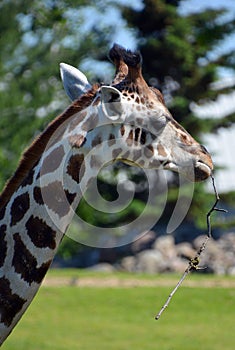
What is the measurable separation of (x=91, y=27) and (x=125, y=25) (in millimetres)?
2893

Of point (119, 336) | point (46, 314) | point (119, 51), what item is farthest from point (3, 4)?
point (119, 51)

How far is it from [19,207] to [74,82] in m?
0.66

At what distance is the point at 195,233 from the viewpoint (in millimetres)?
26531

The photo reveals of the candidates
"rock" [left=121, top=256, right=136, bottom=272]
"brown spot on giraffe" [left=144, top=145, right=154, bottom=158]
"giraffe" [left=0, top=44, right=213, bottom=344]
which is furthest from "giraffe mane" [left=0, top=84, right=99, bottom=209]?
"rock" [left=121, top=256, right=136, bottom=272]

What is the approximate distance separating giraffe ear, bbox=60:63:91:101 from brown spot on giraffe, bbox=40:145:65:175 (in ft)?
1.24

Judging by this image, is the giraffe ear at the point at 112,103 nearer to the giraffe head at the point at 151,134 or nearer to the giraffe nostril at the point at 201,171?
the giraffe head at the point at 151,134

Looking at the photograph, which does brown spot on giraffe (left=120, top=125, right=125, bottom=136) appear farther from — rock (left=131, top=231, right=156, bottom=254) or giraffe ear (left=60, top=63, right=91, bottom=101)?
rock (left=131, top=231, right=156, bottom=254)

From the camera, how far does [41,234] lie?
12.8ft

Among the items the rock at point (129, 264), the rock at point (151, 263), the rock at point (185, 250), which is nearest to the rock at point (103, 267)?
the rock at point (129, 264)

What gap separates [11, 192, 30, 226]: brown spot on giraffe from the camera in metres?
3.96

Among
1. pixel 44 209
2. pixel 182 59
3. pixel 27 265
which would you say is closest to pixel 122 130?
pixel 44 209

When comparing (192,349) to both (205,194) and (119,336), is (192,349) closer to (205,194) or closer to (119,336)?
(119,336)

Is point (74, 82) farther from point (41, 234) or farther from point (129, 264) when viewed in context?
point (129, 264)

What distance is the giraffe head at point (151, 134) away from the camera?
403 centimetres
